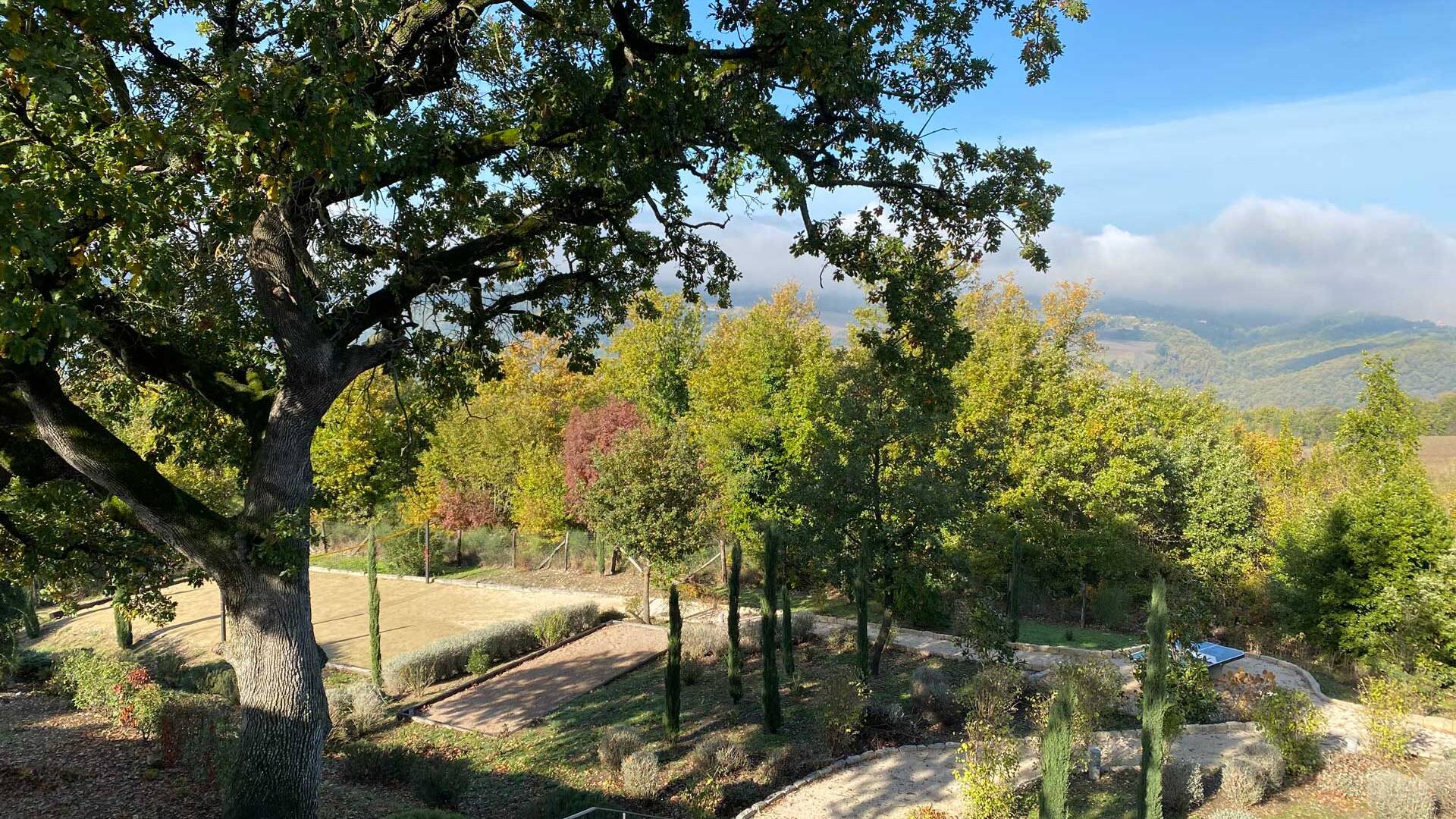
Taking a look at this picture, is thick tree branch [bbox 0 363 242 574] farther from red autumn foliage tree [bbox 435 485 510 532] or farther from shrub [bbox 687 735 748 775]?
red autumn foliage tree [bbox 435 485 510 532]

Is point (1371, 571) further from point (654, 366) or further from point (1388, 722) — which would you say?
point (654, 366)

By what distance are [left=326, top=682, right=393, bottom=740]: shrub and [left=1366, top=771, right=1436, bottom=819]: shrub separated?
15663mm

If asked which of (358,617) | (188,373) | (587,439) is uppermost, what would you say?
(188,373)

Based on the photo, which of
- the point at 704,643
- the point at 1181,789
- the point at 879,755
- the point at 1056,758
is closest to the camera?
the point at 1056,758

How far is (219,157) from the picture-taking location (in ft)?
18.3

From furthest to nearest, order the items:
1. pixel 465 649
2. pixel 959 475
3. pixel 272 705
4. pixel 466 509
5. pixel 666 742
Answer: pixel 466 509 → pixel 465 649 → pixel 959 475 → pixel 666 742 → pixel 272 705

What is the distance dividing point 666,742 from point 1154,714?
752 cm

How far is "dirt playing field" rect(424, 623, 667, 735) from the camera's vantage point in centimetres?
1538

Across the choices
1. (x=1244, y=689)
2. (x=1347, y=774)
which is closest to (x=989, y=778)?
(x=1347, y=774)

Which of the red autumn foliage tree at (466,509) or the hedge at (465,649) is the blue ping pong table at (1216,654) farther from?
the red autumn foliage tree at (466,509)

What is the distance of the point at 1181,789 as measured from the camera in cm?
1009

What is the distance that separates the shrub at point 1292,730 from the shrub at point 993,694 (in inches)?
137

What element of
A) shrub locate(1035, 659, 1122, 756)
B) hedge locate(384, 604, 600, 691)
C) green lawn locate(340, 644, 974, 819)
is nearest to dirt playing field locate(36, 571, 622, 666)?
hedge locate(384, 604, 600, 691)

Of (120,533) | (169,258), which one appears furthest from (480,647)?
(169,258)
